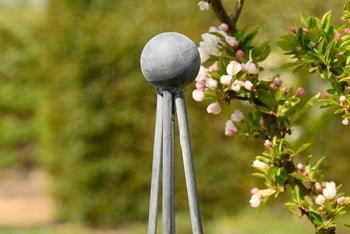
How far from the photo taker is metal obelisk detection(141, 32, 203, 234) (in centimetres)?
250

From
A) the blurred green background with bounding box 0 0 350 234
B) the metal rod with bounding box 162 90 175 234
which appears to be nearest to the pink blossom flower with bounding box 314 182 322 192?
the metal rod with bounding box 162 90 175 234

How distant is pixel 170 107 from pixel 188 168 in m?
0.21

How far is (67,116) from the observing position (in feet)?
27.8

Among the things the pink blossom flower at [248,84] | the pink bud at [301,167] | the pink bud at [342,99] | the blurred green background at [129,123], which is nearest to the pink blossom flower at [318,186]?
the pink bud at [301,167]

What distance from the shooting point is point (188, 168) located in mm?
2533

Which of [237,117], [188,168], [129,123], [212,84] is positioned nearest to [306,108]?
[237,117]

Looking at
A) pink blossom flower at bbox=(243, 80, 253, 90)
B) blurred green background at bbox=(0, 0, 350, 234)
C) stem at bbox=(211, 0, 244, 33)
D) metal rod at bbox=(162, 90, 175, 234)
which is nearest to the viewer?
metal rod at bbox=(162, 90, 175, 234)

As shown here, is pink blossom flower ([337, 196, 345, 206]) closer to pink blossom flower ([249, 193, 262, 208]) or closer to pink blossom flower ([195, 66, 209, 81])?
pink blossom flower ([249, 193, 262, 208])

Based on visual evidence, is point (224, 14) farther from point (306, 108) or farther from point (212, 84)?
point (306, 108)

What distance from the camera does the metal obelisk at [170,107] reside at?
8.19ft

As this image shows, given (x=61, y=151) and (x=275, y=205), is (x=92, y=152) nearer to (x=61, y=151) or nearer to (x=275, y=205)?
(x=61, y=151)

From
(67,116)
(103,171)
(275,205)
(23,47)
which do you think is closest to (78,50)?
(67,116)

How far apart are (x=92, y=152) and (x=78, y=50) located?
110 cm

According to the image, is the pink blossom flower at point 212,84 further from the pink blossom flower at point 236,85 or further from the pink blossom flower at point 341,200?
the pink blossom flower at point 341,200
